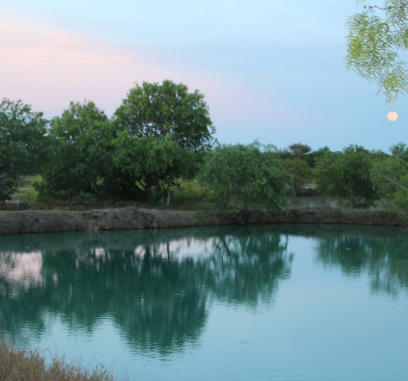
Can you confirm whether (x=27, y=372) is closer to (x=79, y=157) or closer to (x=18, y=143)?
(x=18, y=143)

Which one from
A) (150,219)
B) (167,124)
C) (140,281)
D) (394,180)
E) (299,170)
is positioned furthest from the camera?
(299,170)

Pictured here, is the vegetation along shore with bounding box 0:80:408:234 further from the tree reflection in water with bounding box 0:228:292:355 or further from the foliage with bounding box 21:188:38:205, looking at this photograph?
the tree reflection in water with bounding box 0:228:292:355

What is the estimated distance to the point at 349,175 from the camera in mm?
36625

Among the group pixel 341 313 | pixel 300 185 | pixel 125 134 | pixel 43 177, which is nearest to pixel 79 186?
pixel 43 177

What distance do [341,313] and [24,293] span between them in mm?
8980

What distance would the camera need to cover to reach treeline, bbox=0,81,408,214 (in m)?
31.2

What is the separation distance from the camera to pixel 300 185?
6194 centimetres

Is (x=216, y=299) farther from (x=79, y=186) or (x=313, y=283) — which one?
(x=79, y=186)

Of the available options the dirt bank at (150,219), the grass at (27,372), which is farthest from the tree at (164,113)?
the grass at (27,372)

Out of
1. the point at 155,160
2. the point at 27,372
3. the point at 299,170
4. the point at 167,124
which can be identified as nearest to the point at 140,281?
the point at 27,372

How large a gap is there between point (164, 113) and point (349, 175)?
543 inches

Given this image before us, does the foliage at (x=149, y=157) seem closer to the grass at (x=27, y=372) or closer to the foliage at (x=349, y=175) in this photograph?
the foliage at (x=349, y=175)

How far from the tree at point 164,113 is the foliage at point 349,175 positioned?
9398 millimetres

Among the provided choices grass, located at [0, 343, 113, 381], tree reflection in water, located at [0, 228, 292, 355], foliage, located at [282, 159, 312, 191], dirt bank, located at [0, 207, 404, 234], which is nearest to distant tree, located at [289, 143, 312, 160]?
foliage, located at [282, 159, 312, 191]
